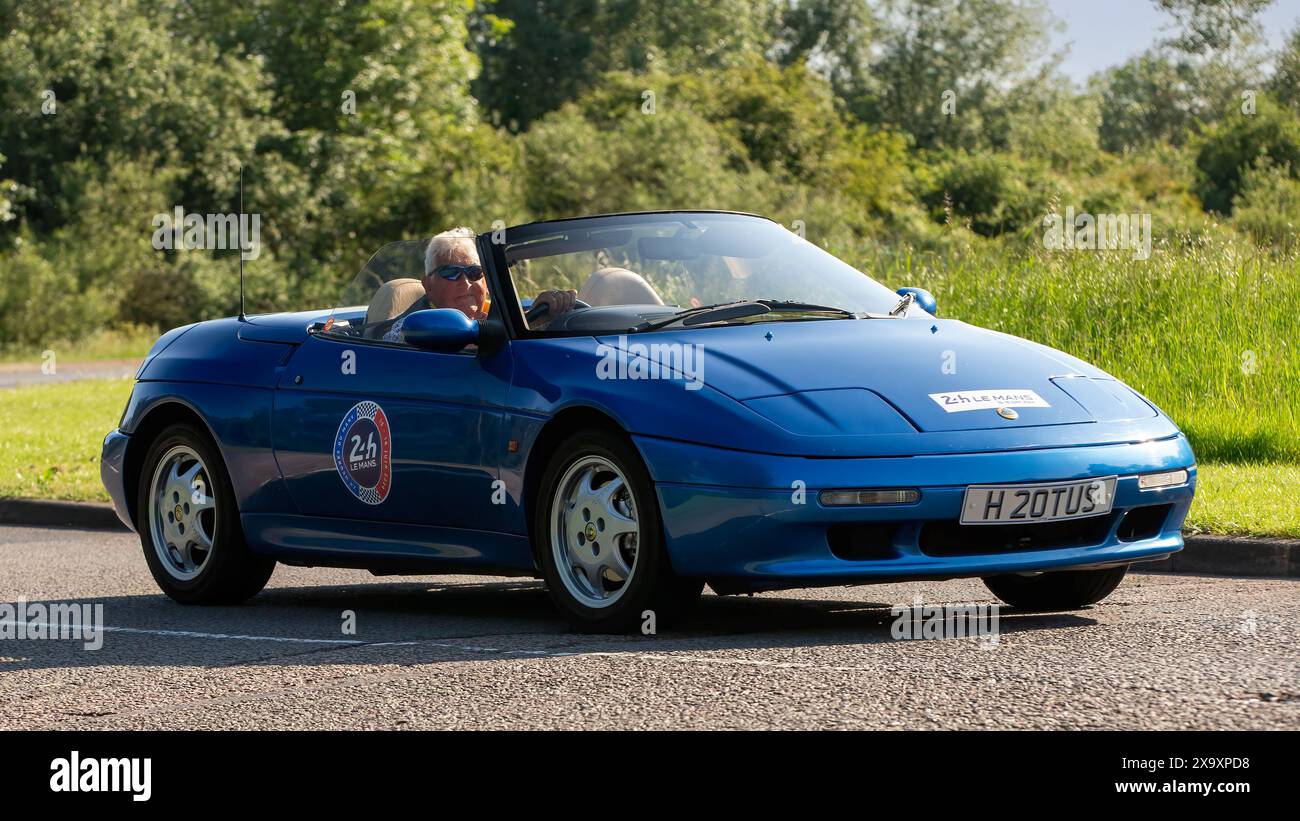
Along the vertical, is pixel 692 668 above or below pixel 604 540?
below

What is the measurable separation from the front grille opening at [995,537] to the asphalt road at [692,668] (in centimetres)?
30

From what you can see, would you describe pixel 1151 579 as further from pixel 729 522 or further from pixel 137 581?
pixel 137 581

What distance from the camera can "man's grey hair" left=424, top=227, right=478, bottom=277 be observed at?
8.09 metres

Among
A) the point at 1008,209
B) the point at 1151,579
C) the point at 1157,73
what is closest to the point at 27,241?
the point at 1008,209

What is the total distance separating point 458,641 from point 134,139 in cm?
3808

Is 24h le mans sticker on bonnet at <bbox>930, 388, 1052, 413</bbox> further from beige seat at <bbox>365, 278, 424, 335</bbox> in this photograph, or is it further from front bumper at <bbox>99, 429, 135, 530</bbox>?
front bumper at <bbox>99, 429, 135, 530</bbox>

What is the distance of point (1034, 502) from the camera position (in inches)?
247

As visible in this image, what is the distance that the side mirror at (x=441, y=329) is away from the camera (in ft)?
23.8

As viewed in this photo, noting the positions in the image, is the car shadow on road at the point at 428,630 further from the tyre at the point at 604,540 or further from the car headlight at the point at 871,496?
the car headlight at the point at 871,496

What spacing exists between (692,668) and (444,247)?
2.83 metres

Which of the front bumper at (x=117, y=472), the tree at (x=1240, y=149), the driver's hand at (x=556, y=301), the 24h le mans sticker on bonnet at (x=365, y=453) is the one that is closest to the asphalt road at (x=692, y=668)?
the 24h le mans sticker on bonnet at (x=365, y=453)

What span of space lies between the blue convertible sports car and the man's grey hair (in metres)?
0.01

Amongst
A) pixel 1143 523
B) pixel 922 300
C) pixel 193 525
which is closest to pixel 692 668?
pixel 1143 523

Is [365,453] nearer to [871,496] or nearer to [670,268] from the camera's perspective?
[670,268]
